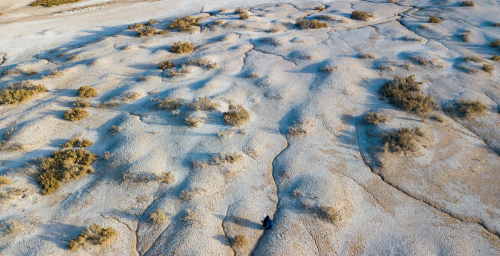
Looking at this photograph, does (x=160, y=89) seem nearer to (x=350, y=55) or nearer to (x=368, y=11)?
(x=350, y=55)

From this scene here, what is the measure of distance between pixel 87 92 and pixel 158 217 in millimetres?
9257

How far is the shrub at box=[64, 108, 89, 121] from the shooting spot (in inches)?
468

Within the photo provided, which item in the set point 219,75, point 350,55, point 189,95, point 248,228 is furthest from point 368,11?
point 248,228

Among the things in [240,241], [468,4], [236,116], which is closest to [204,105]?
[236,116]

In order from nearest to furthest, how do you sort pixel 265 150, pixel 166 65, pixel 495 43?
pixel 265 150
pixel 166 65
pixel 495 43

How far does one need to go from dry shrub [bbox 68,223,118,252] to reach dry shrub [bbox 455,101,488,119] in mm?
14618

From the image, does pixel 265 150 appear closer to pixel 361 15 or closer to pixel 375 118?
pixel 375 118

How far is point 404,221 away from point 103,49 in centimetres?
2033

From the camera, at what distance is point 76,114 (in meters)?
12.0

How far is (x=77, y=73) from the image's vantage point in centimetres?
1574

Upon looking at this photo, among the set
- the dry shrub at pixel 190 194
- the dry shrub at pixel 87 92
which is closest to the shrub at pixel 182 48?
the dry shrub at pixel 87 92

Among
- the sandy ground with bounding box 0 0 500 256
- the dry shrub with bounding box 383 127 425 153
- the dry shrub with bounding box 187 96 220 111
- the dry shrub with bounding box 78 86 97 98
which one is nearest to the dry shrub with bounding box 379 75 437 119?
the sandy ground with bounding box 0 0 500 256

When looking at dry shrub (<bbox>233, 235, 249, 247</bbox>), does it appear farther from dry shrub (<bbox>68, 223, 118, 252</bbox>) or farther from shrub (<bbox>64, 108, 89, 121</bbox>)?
shrub (<bbox>64, 108, 89, 121</bbox>)

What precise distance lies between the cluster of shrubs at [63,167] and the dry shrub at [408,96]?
43.9 feet
